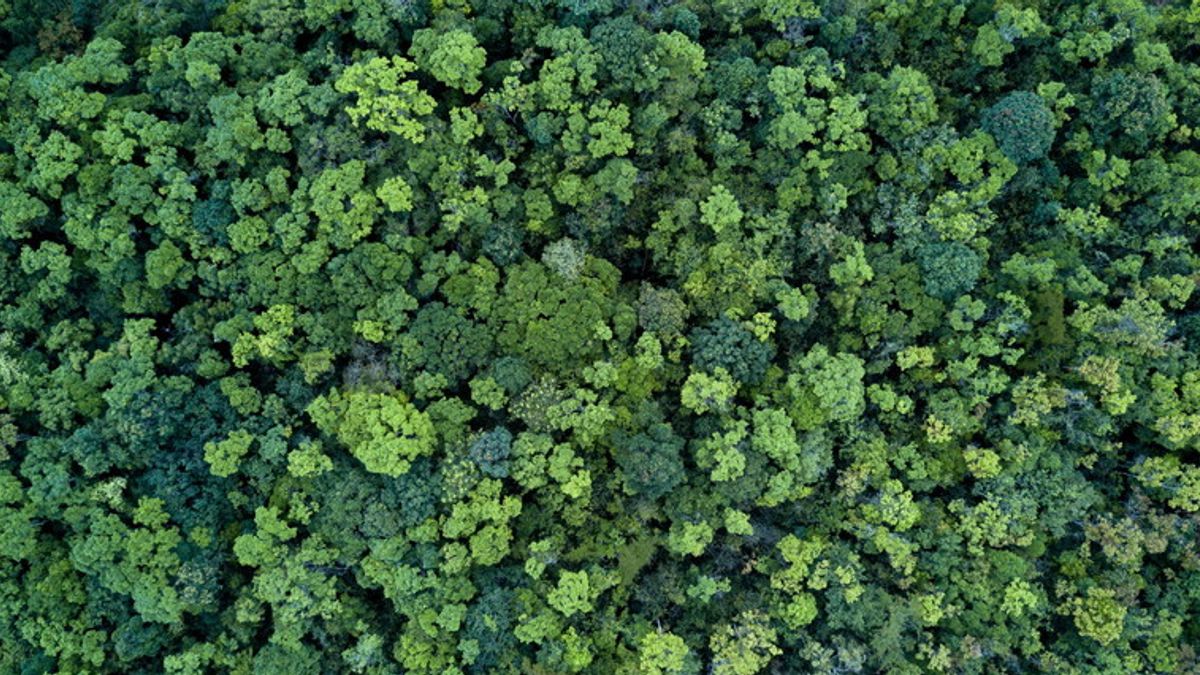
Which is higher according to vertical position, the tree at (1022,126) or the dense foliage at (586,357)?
the tree at (1022,126)

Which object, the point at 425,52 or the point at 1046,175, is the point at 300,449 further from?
the point at 1046,175

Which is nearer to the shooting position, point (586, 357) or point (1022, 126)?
point (586, 357)

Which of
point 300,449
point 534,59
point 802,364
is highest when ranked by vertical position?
point 534,59

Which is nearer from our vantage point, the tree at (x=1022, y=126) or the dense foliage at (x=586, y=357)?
the dense foliage at (x=586, y=357)

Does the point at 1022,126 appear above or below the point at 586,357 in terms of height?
above

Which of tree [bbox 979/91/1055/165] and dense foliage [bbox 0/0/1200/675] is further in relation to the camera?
tree [bbox 979/91/1055/165]

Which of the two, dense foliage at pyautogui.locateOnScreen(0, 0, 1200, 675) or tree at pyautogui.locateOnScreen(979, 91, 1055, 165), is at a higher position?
tree at pyautogui.locateOnScreen(979, 91, 1055, 165)

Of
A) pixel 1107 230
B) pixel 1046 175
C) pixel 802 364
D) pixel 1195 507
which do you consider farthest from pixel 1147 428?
pixel 802 364

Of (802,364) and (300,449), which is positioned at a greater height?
(802,364)
